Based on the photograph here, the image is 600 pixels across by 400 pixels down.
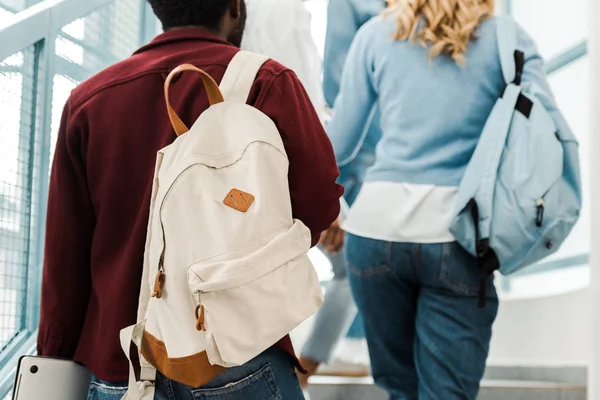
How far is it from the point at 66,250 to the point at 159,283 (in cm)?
31

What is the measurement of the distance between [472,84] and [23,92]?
1121mm

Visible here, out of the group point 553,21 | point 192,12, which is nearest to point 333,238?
point 192,12

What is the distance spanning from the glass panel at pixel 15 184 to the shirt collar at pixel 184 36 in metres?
0.55

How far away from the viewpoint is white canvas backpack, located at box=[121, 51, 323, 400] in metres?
1.12

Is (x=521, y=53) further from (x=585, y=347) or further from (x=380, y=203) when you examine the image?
(x=585, y=347)

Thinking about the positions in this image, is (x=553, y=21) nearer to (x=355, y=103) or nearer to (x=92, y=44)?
(x=355, y=103)

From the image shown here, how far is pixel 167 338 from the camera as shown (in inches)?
45.6

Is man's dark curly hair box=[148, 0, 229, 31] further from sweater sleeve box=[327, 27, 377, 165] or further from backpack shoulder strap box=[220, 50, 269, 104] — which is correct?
sweater sleeve box=[327, 27, 377, 165]

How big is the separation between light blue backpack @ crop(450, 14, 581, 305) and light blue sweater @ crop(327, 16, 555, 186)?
0.05 meters

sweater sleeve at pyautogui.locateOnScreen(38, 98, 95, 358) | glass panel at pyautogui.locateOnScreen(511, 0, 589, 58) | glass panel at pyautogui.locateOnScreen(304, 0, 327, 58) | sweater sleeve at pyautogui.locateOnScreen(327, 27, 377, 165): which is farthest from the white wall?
glass panel at pyautogui.locateOnScreen(304, 0, 327, 58)

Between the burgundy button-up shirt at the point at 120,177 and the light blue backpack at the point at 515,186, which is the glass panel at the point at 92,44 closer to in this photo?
the burgundy button-up shirt at the point at 120,177

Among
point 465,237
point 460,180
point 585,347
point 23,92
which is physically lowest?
point 585,347

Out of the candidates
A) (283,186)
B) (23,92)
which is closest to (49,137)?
(23,92)

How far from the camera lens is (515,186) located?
1.95 metres
